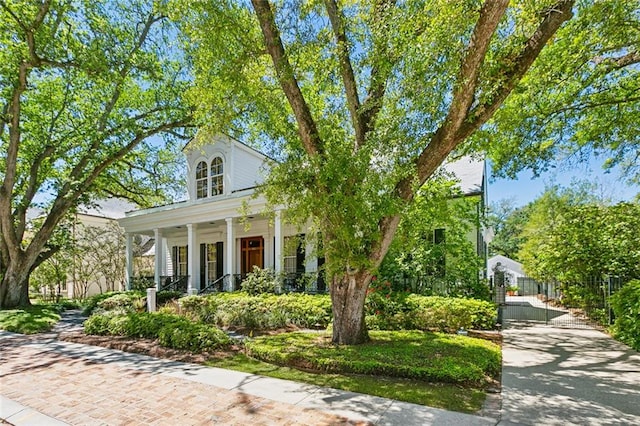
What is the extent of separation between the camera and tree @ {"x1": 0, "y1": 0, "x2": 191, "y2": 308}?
1294cm

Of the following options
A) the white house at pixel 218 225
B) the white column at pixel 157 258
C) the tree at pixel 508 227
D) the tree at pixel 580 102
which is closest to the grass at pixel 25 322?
the white house at pixel 218 225

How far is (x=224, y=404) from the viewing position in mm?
4656

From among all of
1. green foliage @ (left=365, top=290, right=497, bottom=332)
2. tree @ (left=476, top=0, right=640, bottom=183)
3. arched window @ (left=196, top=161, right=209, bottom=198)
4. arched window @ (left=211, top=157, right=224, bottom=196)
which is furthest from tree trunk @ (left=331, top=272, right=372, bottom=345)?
arched window @ (left=196, top=161, right=209, bottom=198)

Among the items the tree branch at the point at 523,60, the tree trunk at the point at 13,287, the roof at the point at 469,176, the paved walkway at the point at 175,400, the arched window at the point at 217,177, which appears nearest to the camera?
the paved walkway at the point at 175,400

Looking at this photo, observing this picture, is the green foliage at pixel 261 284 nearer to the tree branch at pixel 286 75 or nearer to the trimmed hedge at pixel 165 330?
the trimmed hedge at pixel 165 330

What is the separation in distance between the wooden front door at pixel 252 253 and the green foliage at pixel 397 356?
9624 mm

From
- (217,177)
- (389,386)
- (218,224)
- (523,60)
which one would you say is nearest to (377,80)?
(523,60)

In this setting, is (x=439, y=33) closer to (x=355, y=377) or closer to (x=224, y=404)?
(x=355, y=377)

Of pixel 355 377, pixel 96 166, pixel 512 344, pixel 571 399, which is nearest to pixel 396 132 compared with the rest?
pixel 355 377

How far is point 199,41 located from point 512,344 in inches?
381

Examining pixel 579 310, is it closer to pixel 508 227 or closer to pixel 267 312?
pixel 267 312

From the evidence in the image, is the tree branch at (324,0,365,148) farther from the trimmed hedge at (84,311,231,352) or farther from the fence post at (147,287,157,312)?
the fence post at (147,287,157,312)

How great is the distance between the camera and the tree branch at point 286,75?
706cm

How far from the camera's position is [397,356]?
6.24 meters
